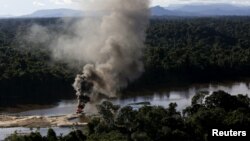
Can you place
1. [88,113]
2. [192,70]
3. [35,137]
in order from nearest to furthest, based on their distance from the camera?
[35,137] → [88,113] → [192,70]

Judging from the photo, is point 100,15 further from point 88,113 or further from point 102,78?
point 88,113

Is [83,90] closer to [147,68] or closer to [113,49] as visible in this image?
[113,49]

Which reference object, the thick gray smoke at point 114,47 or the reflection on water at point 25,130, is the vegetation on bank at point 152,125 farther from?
the thick gray smoke at point 114,47

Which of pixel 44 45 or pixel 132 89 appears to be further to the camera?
pixel 44 45

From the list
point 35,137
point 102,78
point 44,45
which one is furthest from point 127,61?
point 44,45

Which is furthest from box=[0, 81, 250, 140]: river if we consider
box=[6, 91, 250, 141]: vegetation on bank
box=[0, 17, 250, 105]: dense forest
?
box=[6, 91, 250, 141]: vegetation on bank

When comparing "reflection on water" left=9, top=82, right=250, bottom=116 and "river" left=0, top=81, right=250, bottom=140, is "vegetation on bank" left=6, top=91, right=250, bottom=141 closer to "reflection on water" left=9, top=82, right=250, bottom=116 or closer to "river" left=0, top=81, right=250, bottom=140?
"river" left=0, top=81, right=250, bottom=140

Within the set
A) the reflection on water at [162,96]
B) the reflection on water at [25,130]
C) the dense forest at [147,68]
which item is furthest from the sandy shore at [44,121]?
the dense forest at [147,68]
